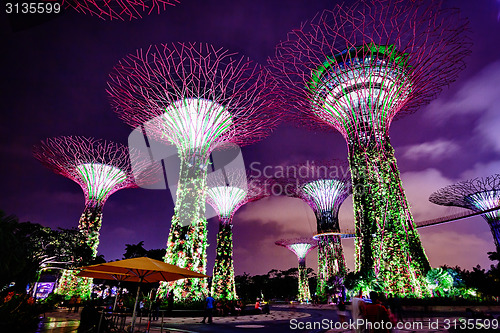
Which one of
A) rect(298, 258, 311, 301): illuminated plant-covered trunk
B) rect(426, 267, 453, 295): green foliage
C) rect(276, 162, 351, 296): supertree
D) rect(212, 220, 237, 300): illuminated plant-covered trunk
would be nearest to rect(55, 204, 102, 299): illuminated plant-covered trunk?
rect(212, 220, 237, 300): illuminated plant-covered trunk

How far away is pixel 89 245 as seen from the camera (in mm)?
25250

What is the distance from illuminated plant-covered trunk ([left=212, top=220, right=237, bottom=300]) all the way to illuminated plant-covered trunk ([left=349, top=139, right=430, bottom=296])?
1275 centimetres

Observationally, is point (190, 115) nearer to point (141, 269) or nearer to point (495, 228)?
point (141, 269)

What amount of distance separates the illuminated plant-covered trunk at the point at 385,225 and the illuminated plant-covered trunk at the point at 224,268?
41.8 ft

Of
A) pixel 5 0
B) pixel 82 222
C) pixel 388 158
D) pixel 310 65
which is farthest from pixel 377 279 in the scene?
pixel 82 222

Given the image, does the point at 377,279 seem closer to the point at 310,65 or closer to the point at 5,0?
the point at 310,65

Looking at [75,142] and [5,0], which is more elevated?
[75,142]

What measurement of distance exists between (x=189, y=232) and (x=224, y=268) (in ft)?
41.5

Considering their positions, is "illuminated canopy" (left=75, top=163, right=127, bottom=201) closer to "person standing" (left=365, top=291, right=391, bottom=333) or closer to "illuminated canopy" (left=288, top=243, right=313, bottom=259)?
"person standing" (left=365, top=291, right=391, bottom=333)

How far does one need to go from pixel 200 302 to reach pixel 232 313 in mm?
3720

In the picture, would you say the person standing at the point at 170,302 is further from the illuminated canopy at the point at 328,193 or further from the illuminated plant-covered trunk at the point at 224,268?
the illuminated canopy at the point at 328,193

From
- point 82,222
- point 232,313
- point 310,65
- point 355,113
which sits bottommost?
point 232,313

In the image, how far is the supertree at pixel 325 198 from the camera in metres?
31.2

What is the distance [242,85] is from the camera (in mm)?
16469
